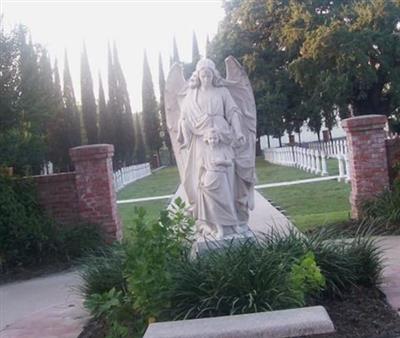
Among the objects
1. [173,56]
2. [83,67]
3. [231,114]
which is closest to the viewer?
[231,114]

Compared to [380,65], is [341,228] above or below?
below

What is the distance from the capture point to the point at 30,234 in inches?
368

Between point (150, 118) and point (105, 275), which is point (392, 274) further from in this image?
point (150, 118)

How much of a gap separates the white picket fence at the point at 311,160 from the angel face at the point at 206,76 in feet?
36.1

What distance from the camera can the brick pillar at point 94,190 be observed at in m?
10.0

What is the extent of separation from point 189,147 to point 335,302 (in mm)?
2457

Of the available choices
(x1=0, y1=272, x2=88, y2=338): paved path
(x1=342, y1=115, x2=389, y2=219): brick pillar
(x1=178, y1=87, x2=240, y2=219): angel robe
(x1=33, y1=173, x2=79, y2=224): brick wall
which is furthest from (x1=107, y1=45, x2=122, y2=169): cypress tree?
(x1=178, y1=87, x2=240, y2=219): angel robe

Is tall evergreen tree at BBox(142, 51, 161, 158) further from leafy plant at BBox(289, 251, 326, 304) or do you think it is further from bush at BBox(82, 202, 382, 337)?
leafy plant at BBox(289, 251, 326, 304)

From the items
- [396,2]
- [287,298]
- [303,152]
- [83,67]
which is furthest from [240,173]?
[83,67]

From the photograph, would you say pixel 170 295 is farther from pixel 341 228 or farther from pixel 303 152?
pixel 303 152

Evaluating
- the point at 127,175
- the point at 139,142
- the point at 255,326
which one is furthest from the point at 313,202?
the point at 139,142

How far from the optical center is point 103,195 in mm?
10055

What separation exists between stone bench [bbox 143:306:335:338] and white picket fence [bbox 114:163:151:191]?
22749mm

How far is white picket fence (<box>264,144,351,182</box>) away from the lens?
20.2 metres
